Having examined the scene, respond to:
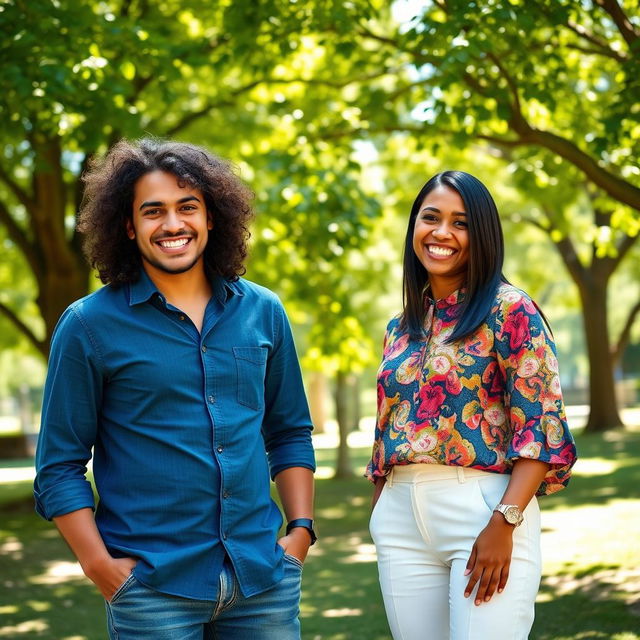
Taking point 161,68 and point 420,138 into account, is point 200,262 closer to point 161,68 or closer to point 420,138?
point 161,68

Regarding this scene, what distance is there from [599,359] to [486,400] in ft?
65.9

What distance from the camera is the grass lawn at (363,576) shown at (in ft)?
22.7

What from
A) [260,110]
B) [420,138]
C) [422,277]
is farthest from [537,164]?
[422,277]

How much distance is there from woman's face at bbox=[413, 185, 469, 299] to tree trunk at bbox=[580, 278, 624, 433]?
767 inches

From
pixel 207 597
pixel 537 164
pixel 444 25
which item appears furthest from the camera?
pixel 537 164

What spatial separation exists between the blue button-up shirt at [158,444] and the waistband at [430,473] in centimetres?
57

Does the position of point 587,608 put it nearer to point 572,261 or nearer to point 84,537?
point 84,537

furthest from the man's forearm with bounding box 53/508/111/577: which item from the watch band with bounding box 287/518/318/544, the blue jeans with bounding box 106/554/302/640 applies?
the watch band with bounding box 287/518/318/544

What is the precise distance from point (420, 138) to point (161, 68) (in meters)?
2.87

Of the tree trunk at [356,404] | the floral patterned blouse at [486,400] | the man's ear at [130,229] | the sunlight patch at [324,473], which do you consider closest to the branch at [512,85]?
the floral patterned blouse at [486,400]

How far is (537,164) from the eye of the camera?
1182cm

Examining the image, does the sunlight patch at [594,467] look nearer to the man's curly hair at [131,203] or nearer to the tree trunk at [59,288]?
the tree trunk at [59,288]

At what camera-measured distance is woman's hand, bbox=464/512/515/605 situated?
122 inches

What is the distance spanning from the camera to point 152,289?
9.98ft
